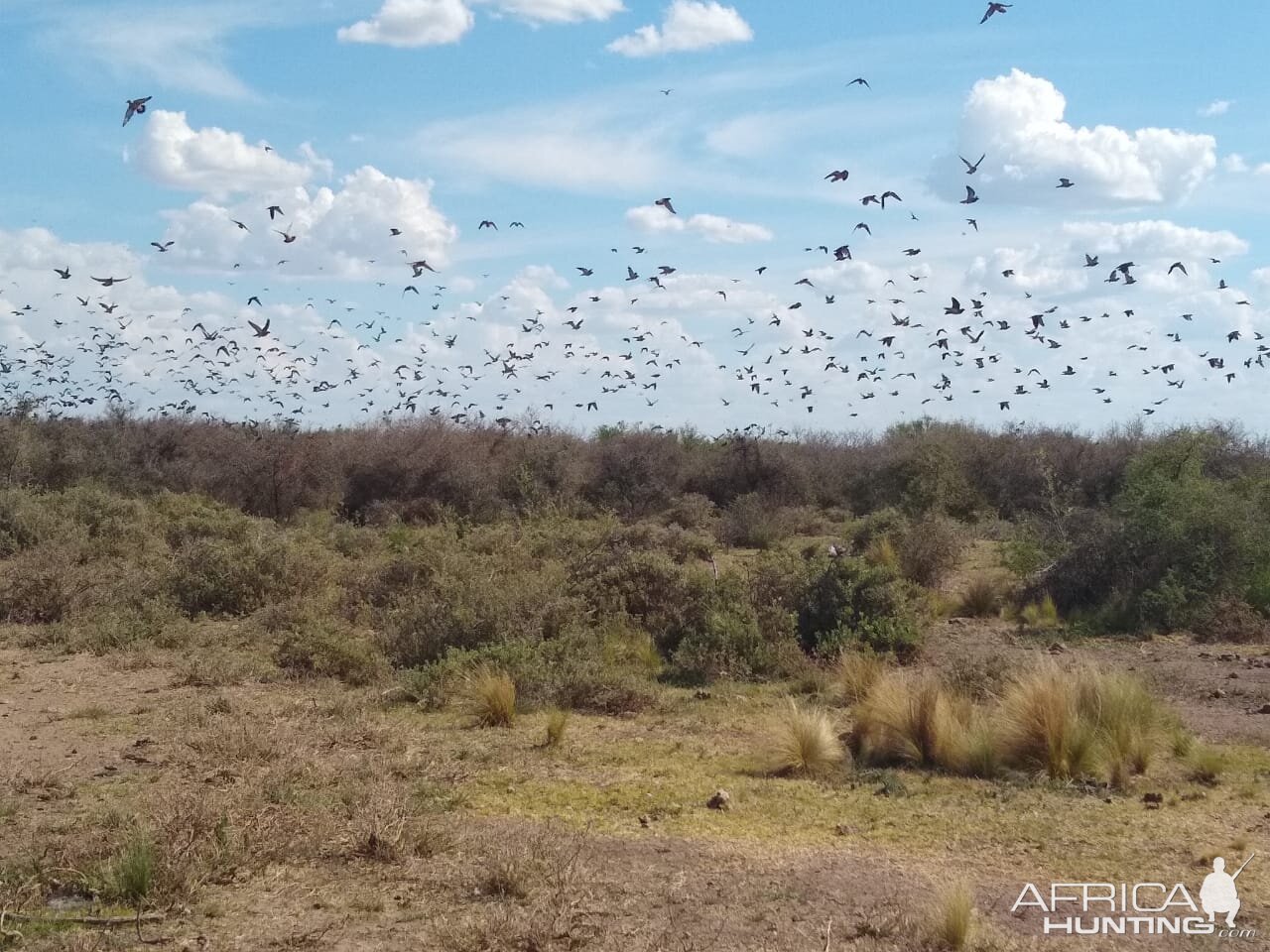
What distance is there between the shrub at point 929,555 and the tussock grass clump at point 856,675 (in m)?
6.90

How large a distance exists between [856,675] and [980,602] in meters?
6.58

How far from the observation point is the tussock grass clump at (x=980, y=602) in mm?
17906

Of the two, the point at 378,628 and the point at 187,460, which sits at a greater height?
the point at 187,460

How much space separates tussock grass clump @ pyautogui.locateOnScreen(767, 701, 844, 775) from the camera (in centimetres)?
937

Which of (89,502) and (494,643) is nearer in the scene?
(494,643)

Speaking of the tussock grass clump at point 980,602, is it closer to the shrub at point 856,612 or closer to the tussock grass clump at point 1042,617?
the tussock grass clump at point 1042,617

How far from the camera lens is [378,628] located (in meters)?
14.9

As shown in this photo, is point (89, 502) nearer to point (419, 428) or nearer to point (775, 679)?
point (419, 428)

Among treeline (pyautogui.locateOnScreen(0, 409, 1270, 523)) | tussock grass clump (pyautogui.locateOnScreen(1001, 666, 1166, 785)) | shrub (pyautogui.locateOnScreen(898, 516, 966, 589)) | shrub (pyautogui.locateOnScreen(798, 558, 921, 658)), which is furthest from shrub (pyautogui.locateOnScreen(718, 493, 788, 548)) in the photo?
tussock grass clump (pyautogui.locateOnScreen(1001, 666, 1166, 785))

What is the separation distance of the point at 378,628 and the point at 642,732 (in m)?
4.93

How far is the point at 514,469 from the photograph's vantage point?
108 ft

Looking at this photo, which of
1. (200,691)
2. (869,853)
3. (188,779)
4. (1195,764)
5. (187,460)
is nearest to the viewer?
(869,853)

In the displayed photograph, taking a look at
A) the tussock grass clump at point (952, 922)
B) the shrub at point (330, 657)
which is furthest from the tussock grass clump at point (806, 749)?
the shrub at point (330, 657)

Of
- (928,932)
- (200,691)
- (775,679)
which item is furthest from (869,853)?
(200,691)
